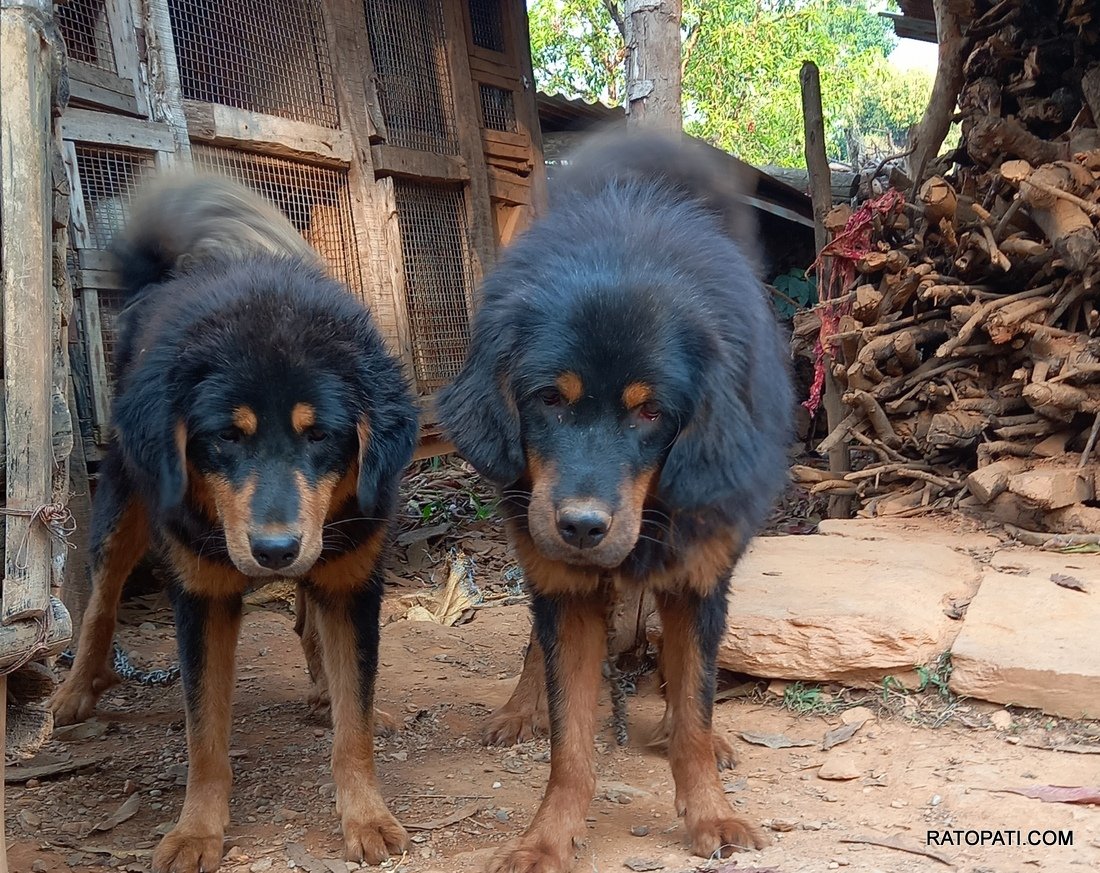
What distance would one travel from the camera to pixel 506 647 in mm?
5777

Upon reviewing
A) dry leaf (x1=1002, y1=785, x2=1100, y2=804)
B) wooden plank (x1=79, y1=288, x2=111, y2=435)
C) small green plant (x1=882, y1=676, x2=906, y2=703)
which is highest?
wooden plank (x1=79, y1=288, x2=111, y2=435)

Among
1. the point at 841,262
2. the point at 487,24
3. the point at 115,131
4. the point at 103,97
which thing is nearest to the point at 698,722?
the point at 115,131

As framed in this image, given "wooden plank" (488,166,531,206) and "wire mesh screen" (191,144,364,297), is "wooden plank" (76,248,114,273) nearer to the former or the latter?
"wire mesh screen" (191,144,364,297)

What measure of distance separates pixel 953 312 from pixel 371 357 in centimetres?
485

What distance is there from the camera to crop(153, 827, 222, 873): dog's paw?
3.10 m

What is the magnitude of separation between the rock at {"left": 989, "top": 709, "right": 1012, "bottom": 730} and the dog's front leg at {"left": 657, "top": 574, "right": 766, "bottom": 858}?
1.37 m

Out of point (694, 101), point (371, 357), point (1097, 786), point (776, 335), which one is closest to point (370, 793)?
point (371, 357)

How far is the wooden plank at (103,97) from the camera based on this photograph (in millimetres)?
4969

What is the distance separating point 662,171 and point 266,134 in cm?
300

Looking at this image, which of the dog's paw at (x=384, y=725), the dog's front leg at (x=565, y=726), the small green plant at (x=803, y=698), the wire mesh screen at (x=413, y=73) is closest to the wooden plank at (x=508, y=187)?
the wire mesh screen at (x=413, y=73)

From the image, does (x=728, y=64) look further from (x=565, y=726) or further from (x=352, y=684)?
(x=565, y=726)

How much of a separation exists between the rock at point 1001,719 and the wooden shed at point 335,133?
333cm

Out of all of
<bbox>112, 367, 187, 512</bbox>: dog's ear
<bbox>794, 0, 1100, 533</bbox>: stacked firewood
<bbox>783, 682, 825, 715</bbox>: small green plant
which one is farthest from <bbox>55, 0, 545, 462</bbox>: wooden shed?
<bbox>783, 682, 825, 715</bbox>: small green plant

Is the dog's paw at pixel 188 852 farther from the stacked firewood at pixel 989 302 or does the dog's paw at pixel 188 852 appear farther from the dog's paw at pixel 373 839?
the stacked firewood at pixel 989 302
